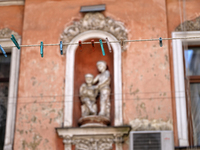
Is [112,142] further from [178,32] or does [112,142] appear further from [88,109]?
[178,32]

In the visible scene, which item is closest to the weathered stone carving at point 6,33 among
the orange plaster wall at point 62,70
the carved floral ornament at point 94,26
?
the orange plaster wall at point 62,70

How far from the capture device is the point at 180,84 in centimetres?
884

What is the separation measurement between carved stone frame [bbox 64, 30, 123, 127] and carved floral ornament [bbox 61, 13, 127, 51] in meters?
0.08

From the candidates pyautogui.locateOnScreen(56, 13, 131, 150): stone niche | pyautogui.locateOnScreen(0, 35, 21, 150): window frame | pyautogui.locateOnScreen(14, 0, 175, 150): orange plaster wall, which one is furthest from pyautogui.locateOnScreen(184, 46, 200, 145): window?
pyautogui.locateOnScreen(0, 35, 21, 150): window frame

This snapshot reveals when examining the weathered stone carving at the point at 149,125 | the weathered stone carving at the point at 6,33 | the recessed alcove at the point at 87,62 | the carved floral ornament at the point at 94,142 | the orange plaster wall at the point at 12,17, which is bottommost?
the carved floral ornament at the point at 94,142

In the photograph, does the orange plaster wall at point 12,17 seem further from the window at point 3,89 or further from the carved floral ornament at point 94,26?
the carved floral ornament at point 94,26

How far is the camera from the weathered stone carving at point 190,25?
9273mm

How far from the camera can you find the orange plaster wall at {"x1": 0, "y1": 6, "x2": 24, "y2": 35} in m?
9.82

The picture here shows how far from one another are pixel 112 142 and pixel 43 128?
4.06ft

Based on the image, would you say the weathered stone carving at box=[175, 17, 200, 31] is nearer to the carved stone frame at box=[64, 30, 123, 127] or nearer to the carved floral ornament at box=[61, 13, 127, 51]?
the carved floral ornament at box=[61, 13, 127, 51]

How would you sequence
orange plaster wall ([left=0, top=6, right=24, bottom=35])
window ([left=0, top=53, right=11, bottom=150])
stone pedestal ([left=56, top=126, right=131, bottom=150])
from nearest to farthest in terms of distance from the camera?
stone pedestal ([left=56, top=126, right=131, bottom=150]) < window ([left=0, top=53, right=11, bottom=150]) < orange plaster wall ([left=0, top=6, right=24, bottom=35])

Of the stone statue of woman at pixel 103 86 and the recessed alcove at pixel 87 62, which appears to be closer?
the stone statue of woman at pixel 103 86

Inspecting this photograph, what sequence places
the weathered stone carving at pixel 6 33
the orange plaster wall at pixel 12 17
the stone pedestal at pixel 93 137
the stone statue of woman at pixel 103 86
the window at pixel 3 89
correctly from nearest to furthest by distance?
A: the stone pedestal at pixel 93 137 → the stone statue of woman at pixel 103 86 → the window at pixel 3 89 → the weathered stone carving at pixel 6 33 → the orange plaster wall at pixel 12 17

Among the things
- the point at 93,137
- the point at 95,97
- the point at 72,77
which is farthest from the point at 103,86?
the point at 93,137
